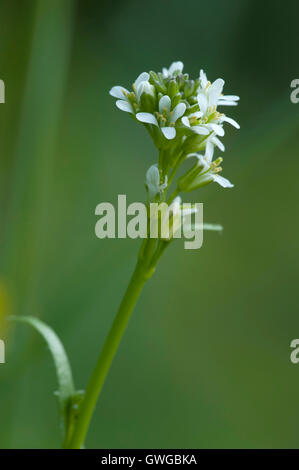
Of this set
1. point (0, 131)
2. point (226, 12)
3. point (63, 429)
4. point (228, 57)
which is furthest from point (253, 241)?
point (63, 429)

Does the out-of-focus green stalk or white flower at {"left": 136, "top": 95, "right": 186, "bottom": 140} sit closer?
white flower at {"left": 136, "top": 95, "right": 186, "bottom": 140}

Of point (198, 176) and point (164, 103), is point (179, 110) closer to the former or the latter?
point (164, 103)

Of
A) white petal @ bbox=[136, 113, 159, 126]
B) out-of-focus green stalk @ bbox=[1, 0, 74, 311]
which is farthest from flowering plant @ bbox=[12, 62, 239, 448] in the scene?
out-of-focus green stalk @ bbox=[1, 0, 74, 311]

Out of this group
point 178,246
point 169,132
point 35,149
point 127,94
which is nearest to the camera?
point 169,132

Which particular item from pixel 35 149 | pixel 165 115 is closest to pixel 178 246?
pixel 35 149

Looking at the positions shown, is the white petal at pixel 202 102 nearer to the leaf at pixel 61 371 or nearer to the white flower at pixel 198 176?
the white flower at pixel 198 176

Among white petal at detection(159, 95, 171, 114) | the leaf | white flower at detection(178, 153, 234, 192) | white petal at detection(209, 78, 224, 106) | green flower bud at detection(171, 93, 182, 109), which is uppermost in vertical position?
white petal at detection(209, 78, 224, 106)

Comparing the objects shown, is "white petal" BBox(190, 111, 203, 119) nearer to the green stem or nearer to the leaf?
the green stem
